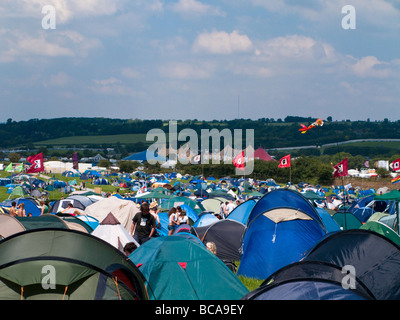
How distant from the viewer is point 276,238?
10484mm

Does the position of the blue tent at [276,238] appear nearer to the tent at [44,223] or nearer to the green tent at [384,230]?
the green tent at [384,230]

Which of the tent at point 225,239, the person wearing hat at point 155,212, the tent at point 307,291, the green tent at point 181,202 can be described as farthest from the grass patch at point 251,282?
the green tent at point 181,202

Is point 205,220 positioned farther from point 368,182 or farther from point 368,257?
point 368,182

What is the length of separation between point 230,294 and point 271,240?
342 centimetres

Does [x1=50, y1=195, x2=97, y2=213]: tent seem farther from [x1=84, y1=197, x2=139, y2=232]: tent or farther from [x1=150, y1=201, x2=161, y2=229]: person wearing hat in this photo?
[x1=150, y1=201, x2=161, y2=229]: person wearing hat

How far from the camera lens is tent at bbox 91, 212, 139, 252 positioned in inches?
425

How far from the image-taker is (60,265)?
5.78 meters

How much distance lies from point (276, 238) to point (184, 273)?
12.2 ft

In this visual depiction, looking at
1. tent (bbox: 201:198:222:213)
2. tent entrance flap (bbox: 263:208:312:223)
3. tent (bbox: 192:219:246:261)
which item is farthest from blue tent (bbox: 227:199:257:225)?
tent (bbox: 201:198:222:213)

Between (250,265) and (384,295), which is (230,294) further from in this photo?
(250,265)

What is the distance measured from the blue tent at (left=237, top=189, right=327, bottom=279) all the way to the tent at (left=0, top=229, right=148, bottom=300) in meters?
4.47

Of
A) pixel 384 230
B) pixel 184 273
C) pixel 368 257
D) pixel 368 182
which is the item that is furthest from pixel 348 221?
pixel 368 182

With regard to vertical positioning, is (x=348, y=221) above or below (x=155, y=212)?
below
